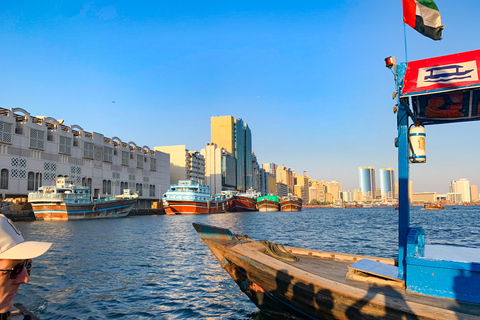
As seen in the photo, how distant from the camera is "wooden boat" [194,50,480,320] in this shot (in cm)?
564

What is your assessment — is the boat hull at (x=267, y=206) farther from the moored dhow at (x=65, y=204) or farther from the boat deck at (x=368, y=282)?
the boat deck at (x=368, y=282)

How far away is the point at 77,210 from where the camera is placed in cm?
5631

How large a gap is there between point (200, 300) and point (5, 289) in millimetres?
9140

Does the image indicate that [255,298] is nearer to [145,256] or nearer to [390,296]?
[390,296]

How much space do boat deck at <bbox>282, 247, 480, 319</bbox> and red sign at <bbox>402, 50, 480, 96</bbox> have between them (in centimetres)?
390

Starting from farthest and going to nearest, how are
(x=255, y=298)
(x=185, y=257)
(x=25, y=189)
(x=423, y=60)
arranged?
(x=25, y=189)
(x=185, y=257)
(x=255, y=298)
(x=423, y=60)

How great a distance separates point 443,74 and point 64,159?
70481 millimetres

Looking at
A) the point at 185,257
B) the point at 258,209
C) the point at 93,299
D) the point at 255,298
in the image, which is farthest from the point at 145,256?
the point at 258,209

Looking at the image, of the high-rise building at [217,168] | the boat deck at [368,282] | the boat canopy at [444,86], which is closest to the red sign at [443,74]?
the boat canopy at [444,86]

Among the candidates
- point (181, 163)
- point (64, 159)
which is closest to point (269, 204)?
point (181, 163)

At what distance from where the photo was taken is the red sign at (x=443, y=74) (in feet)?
20.6

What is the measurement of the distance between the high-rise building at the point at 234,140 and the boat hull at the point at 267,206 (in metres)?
64.6

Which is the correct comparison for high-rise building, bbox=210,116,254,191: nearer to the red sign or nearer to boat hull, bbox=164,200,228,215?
boat hull, bbox=164,200,228,215

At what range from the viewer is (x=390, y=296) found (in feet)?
19.6
